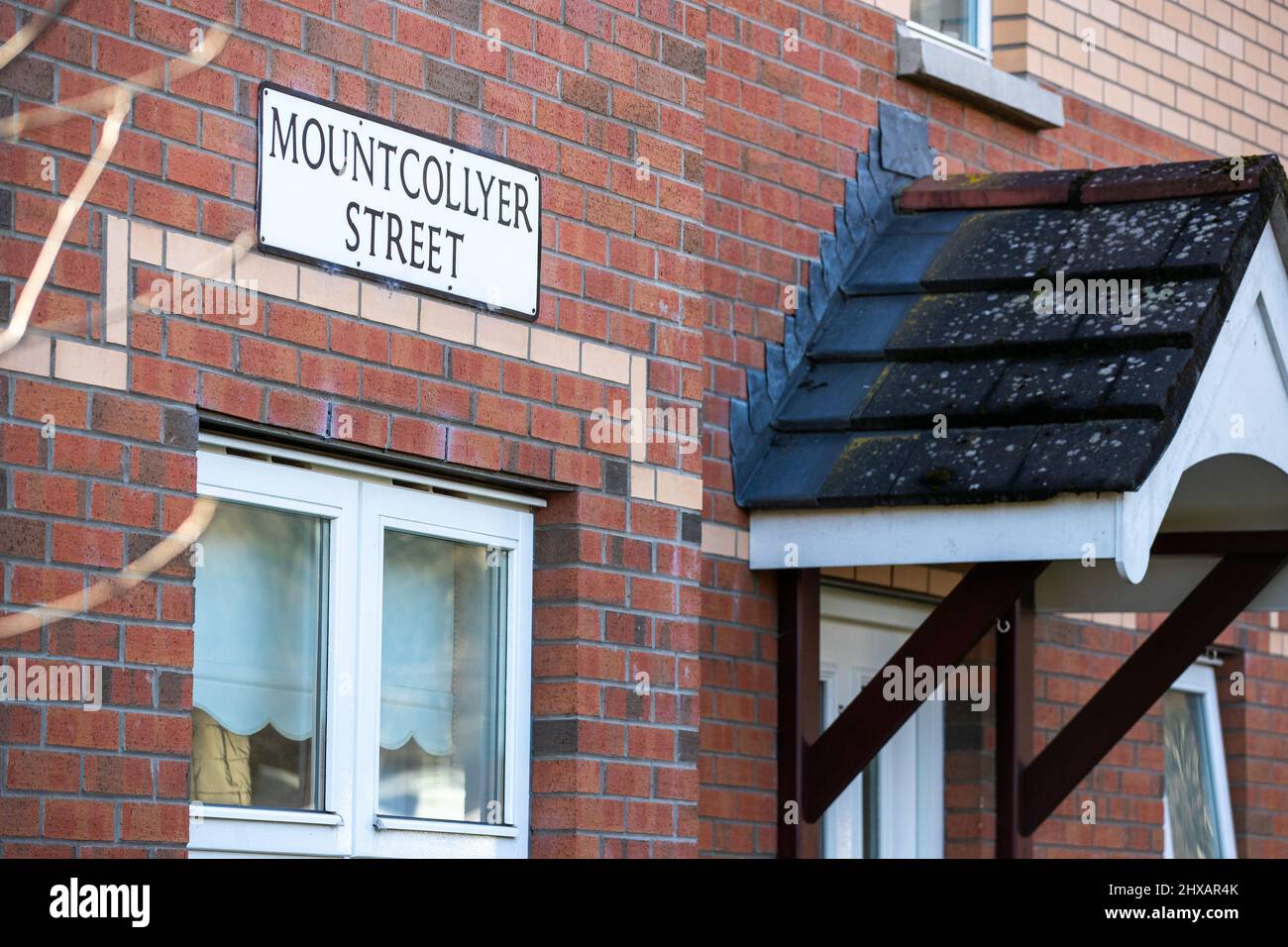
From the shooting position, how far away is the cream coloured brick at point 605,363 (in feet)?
18.4

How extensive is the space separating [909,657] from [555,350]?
157 cm

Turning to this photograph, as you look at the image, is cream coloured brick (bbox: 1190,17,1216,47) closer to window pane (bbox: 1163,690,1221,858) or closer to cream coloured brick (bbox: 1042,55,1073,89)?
cream coloured brick (bbox: 1042,55,1073,89)

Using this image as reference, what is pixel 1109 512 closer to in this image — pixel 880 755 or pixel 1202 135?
pixel 880 755

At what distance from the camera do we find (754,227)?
691 centimetres

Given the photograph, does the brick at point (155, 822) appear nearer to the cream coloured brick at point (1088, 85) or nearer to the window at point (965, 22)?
the window at point (965, 22)

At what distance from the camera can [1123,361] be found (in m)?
6.12

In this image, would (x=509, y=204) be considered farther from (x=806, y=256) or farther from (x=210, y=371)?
(x=806, y=256)

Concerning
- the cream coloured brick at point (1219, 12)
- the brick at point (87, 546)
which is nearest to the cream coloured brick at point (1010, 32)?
the cream coloured brick at point (1219, 12)

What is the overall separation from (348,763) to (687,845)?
1101mm

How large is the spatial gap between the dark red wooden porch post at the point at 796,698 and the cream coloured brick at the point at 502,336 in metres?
1.59

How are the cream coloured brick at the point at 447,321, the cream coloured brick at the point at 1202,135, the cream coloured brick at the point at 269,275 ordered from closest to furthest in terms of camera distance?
the cream coloured brick at the point at 269,275 < the cream coloured brick at the point at 447,321 < the cream coloured brick at the point at 1202,135

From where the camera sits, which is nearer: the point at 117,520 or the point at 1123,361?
the point at 117,520

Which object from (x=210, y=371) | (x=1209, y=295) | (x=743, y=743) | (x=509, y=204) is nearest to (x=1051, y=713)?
(x=743, y=743)

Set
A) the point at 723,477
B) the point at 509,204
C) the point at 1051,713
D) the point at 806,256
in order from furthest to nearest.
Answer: the point at 1051,713 → the point at 806,256 → the point at 723,477 → the point at 509,204
